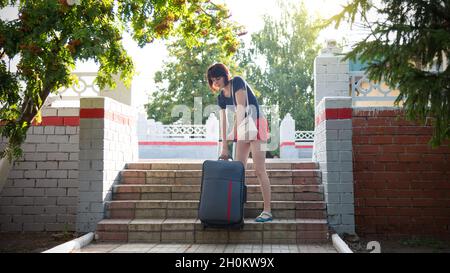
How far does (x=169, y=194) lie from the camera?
7059mm

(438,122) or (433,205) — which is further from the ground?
(438,122)

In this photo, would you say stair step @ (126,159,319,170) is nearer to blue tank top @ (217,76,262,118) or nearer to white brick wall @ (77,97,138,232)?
white brick wall @ (77,97,138,232)

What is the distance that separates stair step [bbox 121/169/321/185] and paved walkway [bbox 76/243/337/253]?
149 centimetres

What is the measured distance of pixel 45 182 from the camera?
7.42 m

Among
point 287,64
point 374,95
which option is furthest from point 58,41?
point 287,64

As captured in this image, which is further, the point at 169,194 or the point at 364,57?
the point at 169,194

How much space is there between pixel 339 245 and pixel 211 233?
1.57 m

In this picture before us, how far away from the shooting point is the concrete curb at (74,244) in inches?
209

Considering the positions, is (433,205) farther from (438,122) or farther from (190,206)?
(190,206)

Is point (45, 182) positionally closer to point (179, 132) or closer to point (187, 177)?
point (187, 177)

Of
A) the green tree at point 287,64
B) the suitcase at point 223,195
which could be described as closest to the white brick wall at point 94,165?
the suitcase at point 223,195
